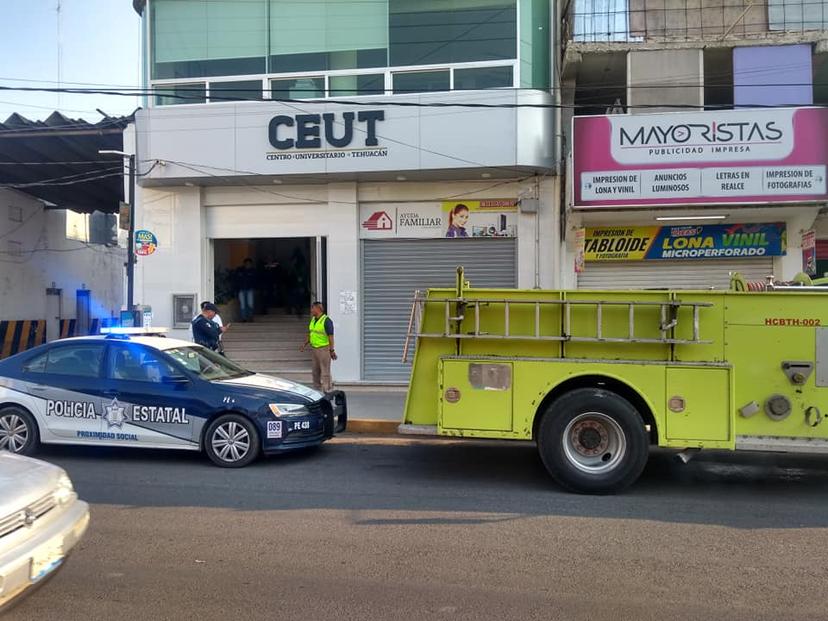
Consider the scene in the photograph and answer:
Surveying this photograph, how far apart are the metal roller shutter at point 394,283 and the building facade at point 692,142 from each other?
8.00 ft

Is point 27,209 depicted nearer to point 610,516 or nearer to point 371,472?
point 371,472

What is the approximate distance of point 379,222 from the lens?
44.9 ft

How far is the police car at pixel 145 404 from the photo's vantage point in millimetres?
7121

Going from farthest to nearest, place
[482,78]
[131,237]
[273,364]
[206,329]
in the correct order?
[273,364]
[131,237]
[482,78]
[206,329]

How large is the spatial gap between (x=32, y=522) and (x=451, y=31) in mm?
11866

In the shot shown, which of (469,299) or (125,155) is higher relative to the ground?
(125,155)

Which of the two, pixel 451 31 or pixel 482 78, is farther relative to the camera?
pixel 451 31

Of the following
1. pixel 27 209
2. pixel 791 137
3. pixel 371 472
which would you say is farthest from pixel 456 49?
pixel 27 209

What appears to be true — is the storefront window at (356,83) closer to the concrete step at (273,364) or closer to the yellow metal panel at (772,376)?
the concrete step at (273,364)

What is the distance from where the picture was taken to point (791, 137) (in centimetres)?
1157

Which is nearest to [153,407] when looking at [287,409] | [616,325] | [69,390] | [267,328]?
[69,390]

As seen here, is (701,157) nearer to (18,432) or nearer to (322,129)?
(322,129)

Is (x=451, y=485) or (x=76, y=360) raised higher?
(x=76, y=360)

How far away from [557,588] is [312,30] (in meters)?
12.2
